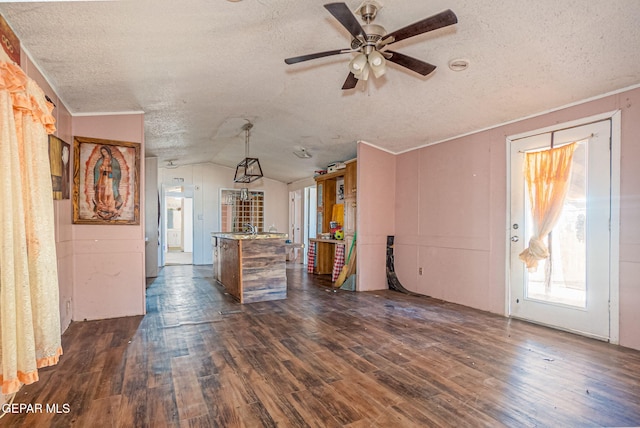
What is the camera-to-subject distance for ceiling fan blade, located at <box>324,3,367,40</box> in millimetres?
1897

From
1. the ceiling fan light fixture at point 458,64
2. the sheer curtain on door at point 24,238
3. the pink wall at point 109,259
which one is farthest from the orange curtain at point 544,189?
the pink wall at point 109,259

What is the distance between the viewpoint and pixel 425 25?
205cm

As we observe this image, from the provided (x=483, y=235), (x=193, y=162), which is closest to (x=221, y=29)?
(x=483, y=235)

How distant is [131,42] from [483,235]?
4386 mm

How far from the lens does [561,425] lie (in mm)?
1877

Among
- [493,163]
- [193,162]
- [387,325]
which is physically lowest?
[387,325]

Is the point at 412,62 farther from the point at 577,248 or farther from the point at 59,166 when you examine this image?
the point at 59,166

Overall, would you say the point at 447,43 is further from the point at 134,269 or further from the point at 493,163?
the point at 134,269

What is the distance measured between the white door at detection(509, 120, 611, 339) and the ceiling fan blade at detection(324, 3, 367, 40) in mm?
2740

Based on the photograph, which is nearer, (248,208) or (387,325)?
(387,325)

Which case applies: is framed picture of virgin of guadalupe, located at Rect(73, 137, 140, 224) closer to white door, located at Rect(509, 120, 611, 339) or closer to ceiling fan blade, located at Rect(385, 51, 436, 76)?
ceiling fan blade, located at Rect(385, 51, 436, 76)

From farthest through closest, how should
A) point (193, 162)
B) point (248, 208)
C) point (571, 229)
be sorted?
point (248, 208) → point (193, 162) → point (571, 229)

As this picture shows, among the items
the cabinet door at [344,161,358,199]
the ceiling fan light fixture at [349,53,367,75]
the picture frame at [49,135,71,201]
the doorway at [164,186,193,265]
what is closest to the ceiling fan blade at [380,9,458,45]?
the ceiling fan light fixture at [349,53,367,75]

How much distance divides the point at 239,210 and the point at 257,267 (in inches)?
202
